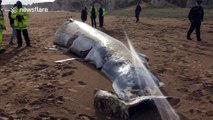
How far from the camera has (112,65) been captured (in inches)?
302

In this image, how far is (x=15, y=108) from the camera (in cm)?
600

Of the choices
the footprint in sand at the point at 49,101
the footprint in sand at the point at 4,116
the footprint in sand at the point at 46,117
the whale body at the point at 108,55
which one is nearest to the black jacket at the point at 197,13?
the whale body at the point at 108,55

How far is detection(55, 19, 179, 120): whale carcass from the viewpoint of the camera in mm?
5730

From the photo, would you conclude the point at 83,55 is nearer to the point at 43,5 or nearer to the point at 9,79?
the point at 9,79

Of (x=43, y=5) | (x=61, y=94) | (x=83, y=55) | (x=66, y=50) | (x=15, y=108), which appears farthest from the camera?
(x=43, y=5)

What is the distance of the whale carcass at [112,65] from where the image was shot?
18.8 ft

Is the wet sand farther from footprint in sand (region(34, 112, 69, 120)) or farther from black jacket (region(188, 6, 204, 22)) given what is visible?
black jacket (region(188, 6, 204, 22))

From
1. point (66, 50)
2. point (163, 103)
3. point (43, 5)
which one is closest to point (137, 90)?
point (163, 103)

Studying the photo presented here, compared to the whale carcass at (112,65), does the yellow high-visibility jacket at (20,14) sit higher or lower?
higher

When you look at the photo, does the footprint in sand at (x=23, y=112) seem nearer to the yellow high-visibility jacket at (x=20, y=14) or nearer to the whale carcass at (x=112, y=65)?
the whale carcass at (x=112, y=65)

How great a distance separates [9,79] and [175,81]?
11.9 feet

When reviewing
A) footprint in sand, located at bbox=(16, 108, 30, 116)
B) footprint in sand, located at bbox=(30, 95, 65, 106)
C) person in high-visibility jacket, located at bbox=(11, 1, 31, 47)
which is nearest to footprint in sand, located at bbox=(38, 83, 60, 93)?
footprint in sand, located at bbox=(30, 95, 65, 106)

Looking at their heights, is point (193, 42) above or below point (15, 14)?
below

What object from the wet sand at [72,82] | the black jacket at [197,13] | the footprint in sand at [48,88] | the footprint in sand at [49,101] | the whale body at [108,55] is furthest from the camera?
the black jacket at [197,13]
